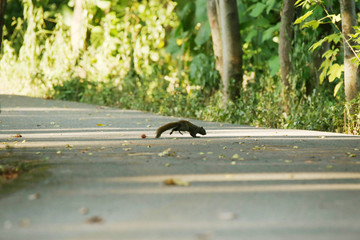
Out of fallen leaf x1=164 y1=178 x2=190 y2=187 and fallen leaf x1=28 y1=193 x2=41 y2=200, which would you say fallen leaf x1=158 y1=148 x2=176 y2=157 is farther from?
fallen leaf x1=28 y1=193 x2=41 y2=200

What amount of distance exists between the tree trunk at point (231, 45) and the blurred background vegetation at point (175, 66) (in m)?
0.26

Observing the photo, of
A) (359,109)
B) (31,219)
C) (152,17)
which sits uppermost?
(152,17)

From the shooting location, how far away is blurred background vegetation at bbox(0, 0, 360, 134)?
12641 mm

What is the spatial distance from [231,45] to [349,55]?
383cm

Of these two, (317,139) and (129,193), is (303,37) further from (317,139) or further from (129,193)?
(129,193)

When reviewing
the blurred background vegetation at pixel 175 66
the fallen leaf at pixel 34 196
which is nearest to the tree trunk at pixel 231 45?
the blurred background vegetation at pixel 175 66

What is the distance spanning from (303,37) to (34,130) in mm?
5534

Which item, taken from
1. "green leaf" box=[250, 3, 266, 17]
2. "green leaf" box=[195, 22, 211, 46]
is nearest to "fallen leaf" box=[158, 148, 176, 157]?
"green leaf" box=[250, 3, 266, 17]

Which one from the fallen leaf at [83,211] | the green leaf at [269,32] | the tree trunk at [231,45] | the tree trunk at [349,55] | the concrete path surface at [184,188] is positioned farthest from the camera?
the green leaf at [269,32]

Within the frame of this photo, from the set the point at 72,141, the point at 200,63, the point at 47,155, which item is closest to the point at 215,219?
the point at 47,155

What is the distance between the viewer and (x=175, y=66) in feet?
67.5

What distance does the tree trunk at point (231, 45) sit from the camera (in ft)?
47.0

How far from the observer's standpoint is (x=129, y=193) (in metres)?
5.34

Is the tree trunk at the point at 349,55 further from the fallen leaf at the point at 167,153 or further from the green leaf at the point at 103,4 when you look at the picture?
the green leaf at the point at 103,4
